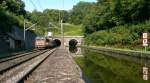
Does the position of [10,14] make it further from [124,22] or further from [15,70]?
[15,70]

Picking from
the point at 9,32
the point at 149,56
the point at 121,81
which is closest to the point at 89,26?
the point at 9,32

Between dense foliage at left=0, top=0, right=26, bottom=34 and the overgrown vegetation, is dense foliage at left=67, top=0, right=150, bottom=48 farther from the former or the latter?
the overgrown vegetation

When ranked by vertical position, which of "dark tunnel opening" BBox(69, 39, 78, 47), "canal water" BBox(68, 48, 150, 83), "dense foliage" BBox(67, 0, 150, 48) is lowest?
"dark tunnel opening" BBox(69, 39, 78, 47)

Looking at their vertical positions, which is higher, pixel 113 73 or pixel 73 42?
pixel 113 73

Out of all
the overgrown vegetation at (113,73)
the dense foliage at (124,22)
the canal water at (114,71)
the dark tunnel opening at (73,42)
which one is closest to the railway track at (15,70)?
the canal water at (114,71)

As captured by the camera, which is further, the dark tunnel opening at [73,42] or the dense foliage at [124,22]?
the dark tunnel opening at [73,42]

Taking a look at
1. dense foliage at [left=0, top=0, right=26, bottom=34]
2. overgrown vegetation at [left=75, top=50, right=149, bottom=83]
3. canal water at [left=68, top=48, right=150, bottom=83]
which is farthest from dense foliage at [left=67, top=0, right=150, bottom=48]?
overgrown vegetation at [left=75, top=50, right=149, bottom=83]

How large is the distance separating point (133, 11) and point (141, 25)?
1205cm

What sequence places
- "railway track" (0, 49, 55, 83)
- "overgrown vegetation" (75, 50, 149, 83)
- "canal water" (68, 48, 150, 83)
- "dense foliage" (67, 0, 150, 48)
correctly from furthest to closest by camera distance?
1. "dense foliage" (67, 0, 150, 48)
2. "canal water" (68, 48, 150, 83)
3. "overgrown vegetation" (75, 50, 149, 83)
4. "railway track" (0, 49, 55, 83)

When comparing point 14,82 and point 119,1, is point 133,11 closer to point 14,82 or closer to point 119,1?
point 119,1

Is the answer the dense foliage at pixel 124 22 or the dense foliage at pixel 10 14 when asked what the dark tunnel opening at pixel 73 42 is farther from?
the dense foliage at pixel 124 22

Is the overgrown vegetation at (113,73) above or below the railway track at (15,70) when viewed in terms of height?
below

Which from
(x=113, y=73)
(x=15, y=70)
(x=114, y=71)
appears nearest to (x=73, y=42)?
(x=114, y=71)

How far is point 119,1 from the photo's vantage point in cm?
8869
